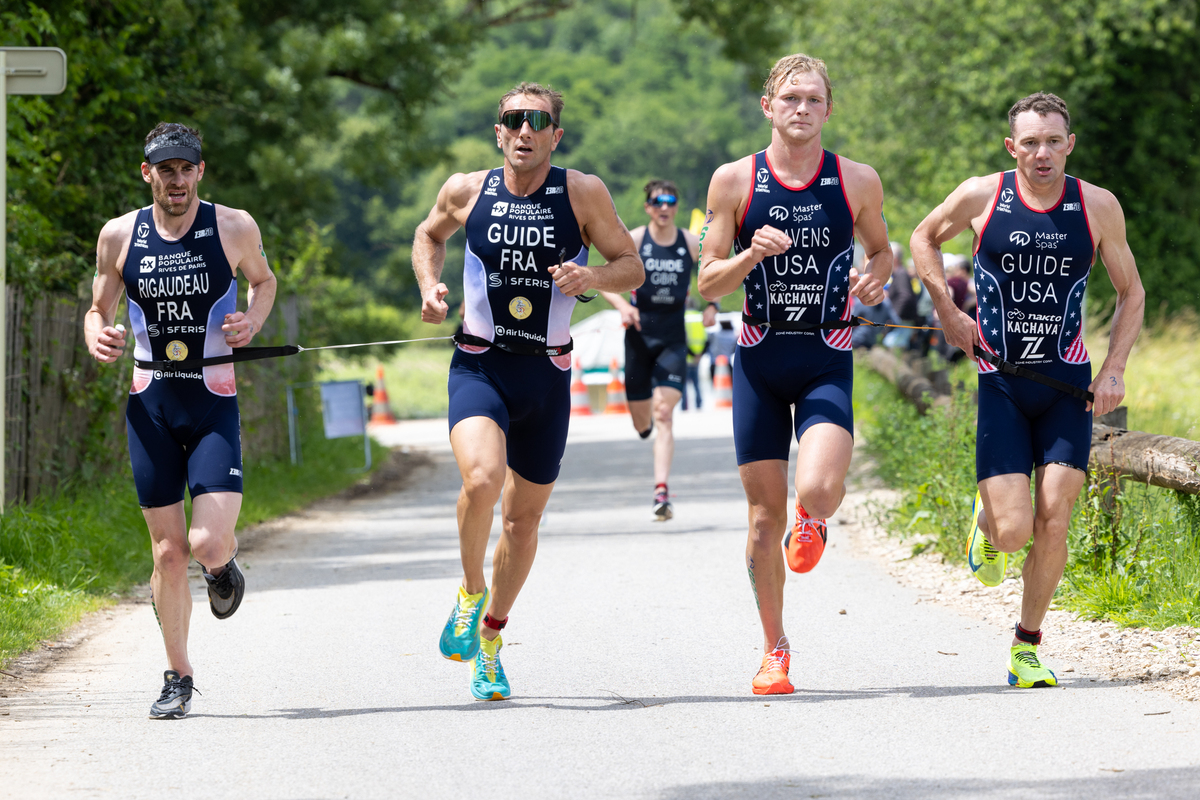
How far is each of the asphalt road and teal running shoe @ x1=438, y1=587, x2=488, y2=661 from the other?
220mm

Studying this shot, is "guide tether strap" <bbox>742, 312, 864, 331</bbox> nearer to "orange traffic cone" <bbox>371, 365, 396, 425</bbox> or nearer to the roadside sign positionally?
the roadside sign

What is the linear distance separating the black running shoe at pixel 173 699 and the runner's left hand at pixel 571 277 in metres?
2.11

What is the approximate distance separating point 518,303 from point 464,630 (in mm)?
1298

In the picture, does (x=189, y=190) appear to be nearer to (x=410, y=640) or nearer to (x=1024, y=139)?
(x=410, y=640)

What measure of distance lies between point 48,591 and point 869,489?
22.9 feet

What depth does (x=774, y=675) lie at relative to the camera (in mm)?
6047

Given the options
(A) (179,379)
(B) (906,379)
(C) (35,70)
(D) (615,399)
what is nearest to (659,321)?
(B) (906,379)

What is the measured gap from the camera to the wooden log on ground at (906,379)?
12.5m

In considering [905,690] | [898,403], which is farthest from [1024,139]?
[898,403]

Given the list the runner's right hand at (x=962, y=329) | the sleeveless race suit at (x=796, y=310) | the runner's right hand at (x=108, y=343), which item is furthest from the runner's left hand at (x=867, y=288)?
the runner's right hand at (x=108, y=343)

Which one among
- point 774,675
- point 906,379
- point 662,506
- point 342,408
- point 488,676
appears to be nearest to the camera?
point 774,675

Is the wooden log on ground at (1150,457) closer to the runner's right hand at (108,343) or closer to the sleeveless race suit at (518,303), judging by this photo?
the sleeveless race suit at (518,303)

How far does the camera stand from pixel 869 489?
12914 millimetres

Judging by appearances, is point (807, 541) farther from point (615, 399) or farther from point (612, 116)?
point (612, 116)
